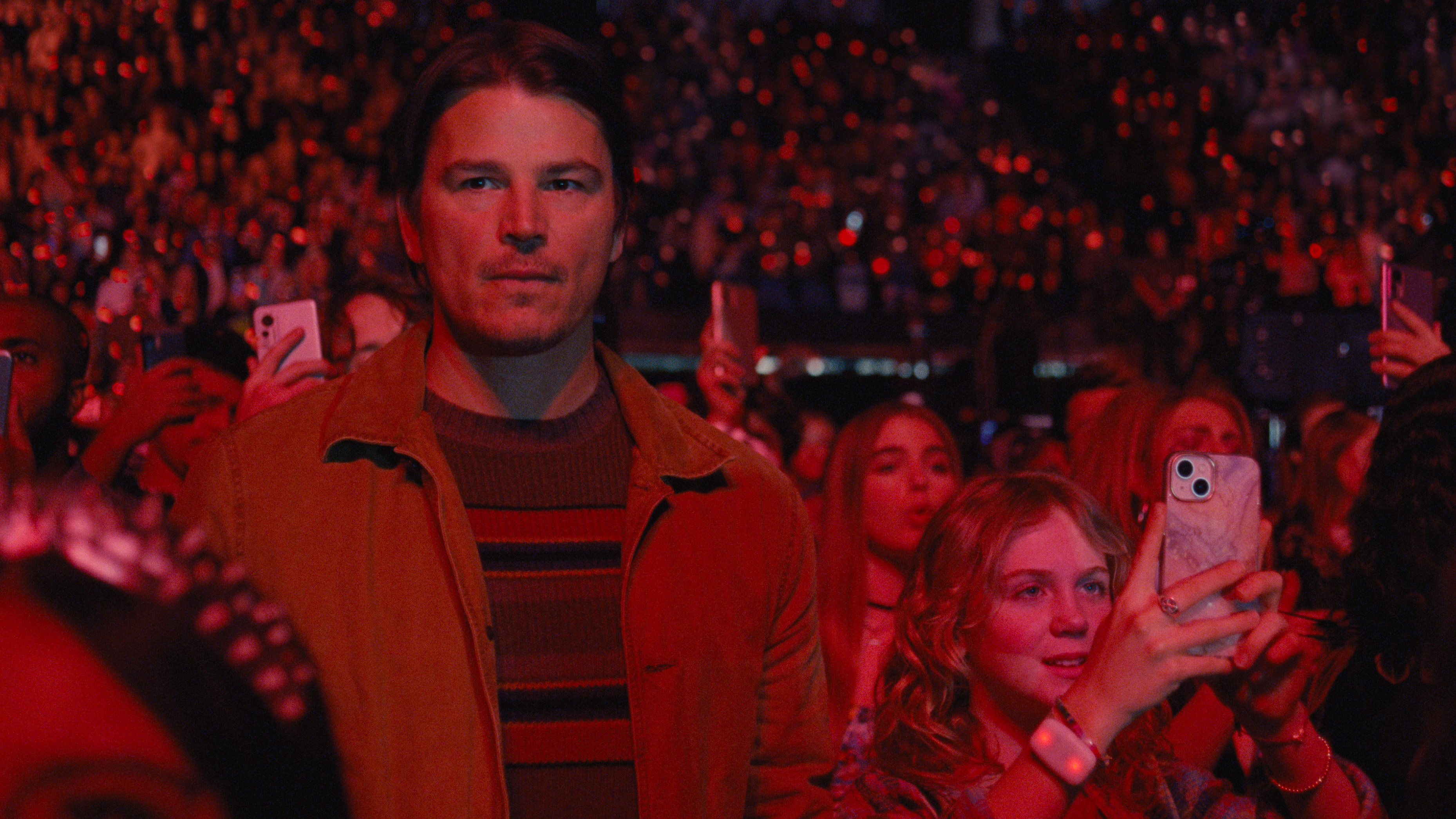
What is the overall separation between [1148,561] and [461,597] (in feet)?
2.29

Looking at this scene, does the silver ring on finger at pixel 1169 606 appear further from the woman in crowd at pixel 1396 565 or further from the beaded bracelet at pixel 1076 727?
the woman in crowd at pixel 1396 565

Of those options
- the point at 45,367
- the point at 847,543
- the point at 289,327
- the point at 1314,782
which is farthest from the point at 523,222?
the point at 847,543

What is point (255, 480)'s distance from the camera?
1.38m

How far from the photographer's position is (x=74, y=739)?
0.48 metres

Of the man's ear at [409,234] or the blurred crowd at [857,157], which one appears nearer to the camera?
the man's ear at [409,234]

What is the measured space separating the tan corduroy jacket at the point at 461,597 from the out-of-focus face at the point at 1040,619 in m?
0.33

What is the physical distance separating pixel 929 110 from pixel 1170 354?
5.71m

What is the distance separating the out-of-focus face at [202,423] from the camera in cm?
328

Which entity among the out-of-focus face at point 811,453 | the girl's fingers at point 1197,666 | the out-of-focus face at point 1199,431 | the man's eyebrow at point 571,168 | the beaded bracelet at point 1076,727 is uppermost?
the man's eyebrow at point 571,168

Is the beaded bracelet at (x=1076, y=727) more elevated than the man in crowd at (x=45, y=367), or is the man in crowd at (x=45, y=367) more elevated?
the man in crowd at (x=45, y=367)

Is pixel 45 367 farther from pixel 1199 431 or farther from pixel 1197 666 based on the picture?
pixel 1199 431

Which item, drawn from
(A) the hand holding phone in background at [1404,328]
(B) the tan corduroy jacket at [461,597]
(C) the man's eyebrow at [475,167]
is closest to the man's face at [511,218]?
(C) the man's eyebrow at [475,167]

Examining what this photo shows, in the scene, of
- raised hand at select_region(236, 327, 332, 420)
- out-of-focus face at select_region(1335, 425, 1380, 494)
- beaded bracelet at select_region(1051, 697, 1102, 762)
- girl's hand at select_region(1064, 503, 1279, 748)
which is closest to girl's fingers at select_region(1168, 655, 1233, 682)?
girl's hand at select_region(1064, 503, 1279, 748)

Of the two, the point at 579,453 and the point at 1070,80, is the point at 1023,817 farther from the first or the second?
the point at 1070,80
